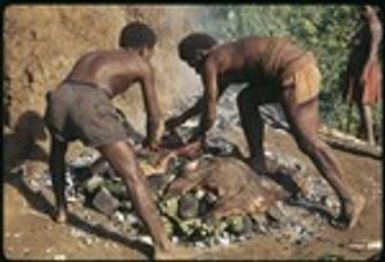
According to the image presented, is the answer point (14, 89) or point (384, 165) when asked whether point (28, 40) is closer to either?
point (14, 89)

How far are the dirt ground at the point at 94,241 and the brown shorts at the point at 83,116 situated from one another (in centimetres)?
79

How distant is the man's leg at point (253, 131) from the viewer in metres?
8.88

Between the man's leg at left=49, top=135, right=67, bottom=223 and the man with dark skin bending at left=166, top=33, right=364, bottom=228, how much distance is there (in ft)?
4.15

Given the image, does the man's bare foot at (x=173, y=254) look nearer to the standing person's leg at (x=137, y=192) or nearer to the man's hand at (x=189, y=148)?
the standing person's leg at (x=137, y=192)

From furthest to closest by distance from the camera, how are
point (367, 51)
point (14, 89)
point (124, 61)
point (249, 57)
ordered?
point (367, 51) → point (14, 89) → point (249, 57) → point (124, 61)

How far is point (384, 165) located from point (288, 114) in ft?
7.00

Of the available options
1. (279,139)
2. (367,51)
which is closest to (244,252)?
(279,139)

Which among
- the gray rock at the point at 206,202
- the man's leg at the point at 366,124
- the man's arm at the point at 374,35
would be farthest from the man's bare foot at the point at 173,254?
the man's arm at the point at 374,35

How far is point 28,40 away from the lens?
1002 cm

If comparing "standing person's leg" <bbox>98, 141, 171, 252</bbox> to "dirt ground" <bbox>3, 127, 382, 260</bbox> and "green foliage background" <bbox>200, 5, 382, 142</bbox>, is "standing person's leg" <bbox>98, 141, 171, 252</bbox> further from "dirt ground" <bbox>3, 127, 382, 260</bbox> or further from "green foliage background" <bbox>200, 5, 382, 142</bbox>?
"green foliage background" <bbox>200, 5, 382, 142</bbox>

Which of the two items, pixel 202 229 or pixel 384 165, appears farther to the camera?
pixel 384 165

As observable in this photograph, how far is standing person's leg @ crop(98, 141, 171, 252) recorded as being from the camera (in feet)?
24.5

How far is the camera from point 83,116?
7.61 m

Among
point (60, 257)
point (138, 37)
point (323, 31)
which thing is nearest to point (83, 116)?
point (138, 37)
